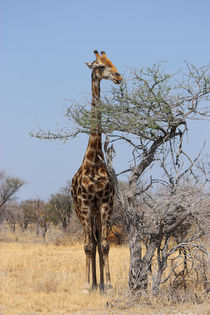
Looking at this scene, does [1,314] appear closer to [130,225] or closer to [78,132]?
[130,225]

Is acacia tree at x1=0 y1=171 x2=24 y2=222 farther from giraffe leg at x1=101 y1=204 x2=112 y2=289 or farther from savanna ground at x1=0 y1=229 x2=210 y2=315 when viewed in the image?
giraffe leg at x1=101 y1=204 x2=112 y2=289

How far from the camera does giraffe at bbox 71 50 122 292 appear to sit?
8.16 metres

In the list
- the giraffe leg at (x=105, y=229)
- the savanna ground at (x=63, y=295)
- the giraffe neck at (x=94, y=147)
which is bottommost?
the savanna ground at (x=63, y=295)

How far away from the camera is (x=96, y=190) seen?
8.14m

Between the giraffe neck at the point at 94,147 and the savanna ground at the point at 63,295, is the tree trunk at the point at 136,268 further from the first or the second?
the giraffe neck at the point at 94,147

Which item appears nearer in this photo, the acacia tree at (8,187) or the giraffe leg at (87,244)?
the giraffe leg at (87,244)

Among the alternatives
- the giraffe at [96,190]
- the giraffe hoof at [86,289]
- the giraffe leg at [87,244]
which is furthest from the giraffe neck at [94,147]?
the giraffe hoof at [86,289]

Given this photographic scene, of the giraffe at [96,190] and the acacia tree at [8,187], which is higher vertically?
the acacia tree at [8,187]

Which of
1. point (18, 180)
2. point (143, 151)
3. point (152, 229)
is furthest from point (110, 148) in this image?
point (18, 180)

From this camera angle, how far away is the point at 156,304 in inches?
271

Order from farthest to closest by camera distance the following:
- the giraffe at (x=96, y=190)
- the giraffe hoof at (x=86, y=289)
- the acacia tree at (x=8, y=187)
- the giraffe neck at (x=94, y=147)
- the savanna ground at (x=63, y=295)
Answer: the acacia tree at (x=8, y=187) → the giraffe neck at (x=94, y=147) → the giraffe at (x=96, y=190) → the giraffe hoof at (x=86, y=289) → the savanna ground at (x=63, y=295)

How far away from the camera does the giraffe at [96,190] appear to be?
816 centimetres

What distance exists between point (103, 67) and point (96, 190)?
240 centimetres

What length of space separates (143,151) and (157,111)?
0.74 meters
